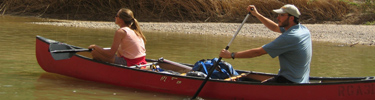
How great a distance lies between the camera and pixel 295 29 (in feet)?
19.0

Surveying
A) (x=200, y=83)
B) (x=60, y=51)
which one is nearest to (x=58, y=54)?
(x=60, y=51)

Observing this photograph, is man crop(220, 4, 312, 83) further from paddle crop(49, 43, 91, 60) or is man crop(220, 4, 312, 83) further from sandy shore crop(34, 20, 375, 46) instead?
sandy shore crop(34, 20, 375, 46)

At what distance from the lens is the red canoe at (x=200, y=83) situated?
5.88 m

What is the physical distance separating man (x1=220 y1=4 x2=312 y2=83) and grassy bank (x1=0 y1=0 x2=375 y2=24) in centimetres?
1397

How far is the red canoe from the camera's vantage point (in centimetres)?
588

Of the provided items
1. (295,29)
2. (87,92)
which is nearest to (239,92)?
(295,29)

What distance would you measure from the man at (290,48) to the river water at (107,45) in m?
1.41

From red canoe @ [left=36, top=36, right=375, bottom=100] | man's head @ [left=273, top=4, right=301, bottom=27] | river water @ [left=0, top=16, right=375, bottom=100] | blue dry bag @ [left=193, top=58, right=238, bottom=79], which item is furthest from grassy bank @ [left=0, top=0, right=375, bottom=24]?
man's head @ [left=273, top=4, right=301, bottom=27]

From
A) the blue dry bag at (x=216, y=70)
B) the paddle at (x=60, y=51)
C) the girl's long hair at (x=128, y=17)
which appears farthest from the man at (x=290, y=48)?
the paddle at (x=60, y=51)

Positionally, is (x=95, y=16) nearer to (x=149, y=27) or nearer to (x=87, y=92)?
(x=149, y=27)

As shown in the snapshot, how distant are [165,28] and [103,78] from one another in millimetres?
10040

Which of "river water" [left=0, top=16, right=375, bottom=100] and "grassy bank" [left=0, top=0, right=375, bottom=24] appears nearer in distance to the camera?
"river water" [left=0, top=16, right=375, bottom=100]

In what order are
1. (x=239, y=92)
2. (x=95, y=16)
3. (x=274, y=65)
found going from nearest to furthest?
(x=239, y=92) → (x=274, y=65) → (x=95, y=16)

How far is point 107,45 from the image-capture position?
12.3m
